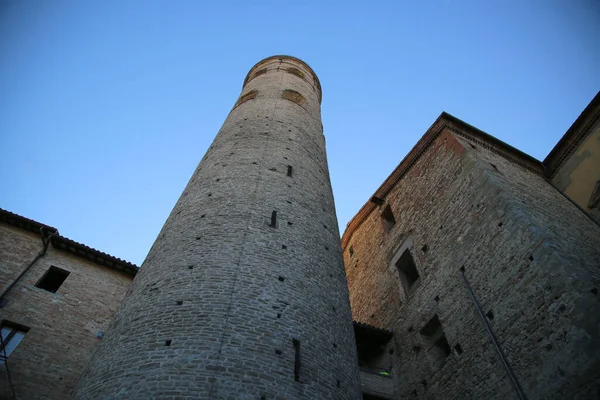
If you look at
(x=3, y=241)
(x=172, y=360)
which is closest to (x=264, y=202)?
(x=172, y=360)

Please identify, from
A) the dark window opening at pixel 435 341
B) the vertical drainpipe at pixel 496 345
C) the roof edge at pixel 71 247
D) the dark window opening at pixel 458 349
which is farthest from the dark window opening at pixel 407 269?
the roof edge at pixel 71 247

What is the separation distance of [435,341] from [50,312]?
339 inches

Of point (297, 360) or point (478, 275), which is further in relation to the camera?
point (478, 275)

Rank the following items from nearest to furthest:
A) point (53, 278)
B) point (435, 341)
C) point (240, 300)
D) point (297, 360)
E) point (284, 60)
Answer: point (297, 360), point (240, 300), point (435, 341), point (53, 278), point (284, 60)

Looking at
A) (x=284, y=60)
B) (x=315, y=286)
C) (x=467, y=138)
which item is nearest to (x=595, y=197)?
(x=467, y=138)

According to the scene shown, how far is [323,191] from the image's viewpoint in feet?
35.0

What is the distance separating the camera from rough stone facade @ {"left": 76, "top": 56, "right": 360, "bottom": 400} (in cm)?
526

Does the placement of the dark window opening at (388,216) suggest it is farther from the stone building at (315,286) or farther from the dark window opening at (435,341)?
the dark window opening at (435,341)

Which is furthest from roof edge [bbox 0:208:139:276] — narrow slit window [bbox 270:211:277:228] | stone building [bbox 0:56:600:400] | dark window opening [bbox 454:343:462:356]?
dark window opening [bbox 454:343:462:356]

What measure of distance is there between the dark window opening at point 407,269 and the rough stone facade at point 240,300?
3.29 metres

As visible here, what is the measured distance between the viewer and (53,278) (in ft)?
34.4

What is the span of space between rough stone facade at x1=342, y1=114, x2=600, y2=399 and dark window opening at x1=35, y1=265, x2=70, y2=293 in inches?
331

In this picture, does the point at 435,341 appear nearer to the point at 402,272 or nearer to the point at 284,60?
the point at 402,272

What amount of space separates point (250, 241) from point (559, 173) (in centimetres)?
1051
